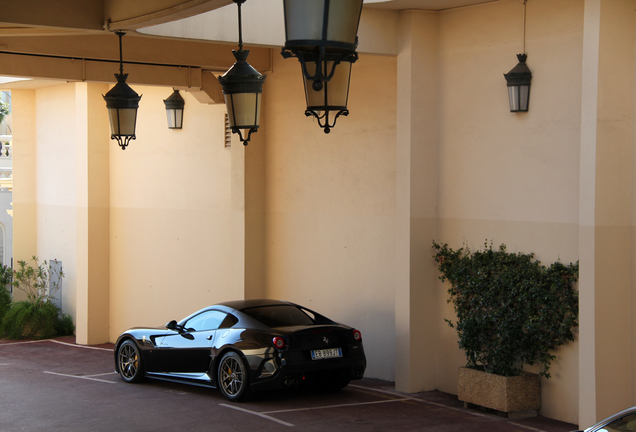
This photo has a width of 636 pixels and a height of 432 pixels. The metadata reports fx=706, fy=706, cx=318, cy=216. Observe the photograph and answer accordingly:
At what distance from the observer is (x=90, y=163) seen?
627 inches

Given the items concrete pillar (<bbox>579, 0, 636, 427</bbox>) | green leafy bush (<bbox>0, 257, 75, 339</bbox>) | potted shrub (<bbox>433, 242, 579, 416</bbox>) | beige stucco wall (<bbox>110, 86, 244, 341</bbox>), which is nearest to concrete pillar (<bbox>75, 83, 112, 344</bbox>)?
beige stucco wall (<bbox>110, 86, 244, 341</bbox>)

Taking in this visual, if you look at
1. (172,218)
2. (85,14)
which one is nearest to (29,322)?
(172,218)

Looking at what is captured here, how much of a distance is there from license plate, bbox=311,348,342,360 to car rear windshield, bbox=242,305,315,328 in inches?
25.3

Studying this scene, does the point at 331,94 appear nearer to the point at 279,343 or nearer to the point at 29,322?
the point at 279,343

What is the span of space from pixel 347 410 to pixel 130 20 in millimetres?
5201

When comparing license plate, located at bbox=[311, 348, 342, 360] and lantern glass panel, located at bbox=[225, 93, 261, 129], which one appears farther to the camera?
license plate, located at bbox=[311, 348, 342, 360]

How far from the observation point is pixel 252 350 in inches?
348

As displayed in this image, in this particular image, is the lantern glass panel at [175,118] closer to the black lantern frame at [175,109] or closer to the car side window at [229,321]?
the black lantern frame at [175,109]

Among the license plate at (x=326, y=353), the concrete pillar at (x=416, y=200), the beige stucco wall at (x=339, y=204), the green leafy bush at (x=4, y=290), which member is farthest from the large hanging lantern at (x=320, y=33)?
the green leafy bush at (x=4, y=290)

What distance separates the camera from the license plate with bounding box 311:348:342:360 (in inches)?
350

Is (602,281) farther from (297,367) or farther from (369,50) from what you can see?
(369,50)

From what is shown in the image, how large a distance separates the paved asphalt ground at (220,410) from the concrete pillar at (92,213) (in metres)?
4.72

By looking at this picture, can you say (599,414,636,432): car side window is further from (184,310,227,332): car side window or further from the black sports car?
(184,310,227,332): car side window

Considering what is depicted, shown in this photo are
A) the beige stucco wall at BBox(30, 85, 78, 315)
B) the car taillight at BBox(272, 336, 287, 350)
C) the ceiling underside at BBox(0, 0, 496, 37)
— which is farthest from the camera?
the beige stucco wall at BBox(30, 85, 78, 315)
